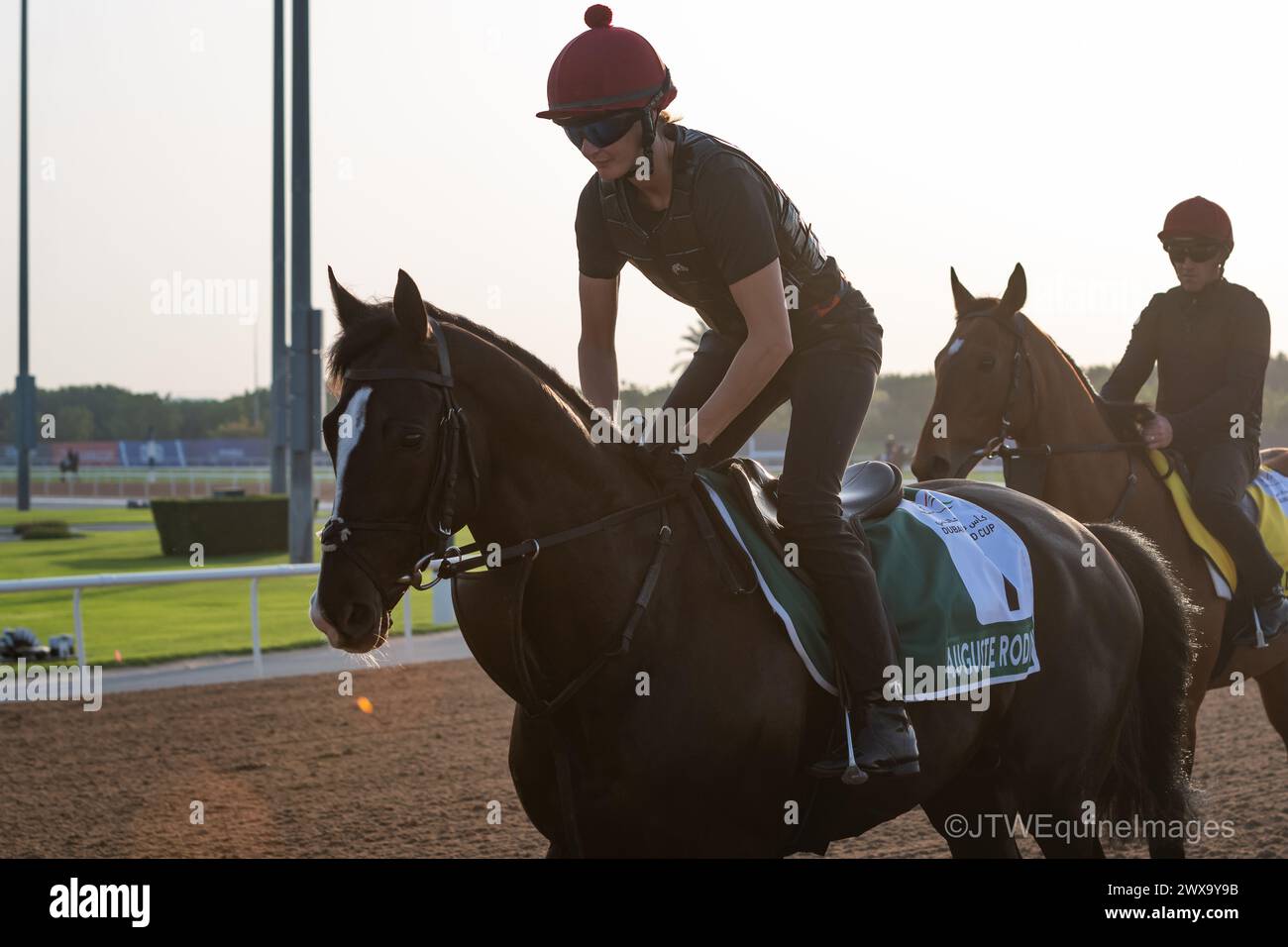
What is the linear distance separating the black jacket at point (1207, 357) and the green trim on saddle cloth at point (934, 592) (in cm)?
231

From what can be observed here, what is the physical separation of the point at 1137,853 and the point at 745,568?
11.0 feet

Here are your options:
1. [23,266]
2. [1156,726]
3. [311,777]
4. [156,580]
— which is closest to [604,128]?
[1156,726]

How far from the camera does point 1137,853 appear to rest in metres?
5.67

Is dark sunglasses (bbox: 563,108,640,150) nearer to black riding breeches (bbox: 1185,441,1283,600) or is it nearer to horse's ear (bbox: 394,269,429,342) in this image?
horse's ear (bbox: 394,269,429,342)

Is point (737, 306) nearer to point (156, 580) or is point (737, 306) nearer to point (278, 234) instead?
point (156, 580)

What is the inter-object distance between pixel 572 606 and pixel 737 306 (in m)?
0.92

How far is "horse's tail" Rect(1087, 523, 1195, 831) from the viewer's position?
165 inches

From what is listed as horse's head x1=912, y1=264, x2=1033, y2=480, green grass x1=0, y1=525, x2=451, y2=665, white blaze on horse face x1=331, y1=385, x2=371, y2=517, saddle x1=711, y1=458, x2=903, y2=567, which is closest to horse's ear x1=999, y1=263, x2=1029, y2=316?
horse's head x1=912, y1=264, x2=1033, y2=480


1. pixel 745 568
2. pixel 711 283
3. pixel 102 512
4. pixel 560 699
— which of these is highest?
pixel 711 283

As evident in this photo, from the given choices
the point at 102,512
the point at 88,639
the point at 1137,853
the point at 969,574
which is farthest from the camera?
the point at 102,512

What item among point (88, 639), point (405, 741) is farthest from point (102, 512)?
point (405, 741)

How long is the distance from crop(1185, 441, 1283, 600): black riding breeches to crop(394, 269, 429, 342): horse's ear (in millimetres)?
4181

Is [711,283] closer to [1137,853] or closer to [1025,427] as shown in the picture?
[1025,427]

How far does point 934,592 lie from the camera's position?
367cm
